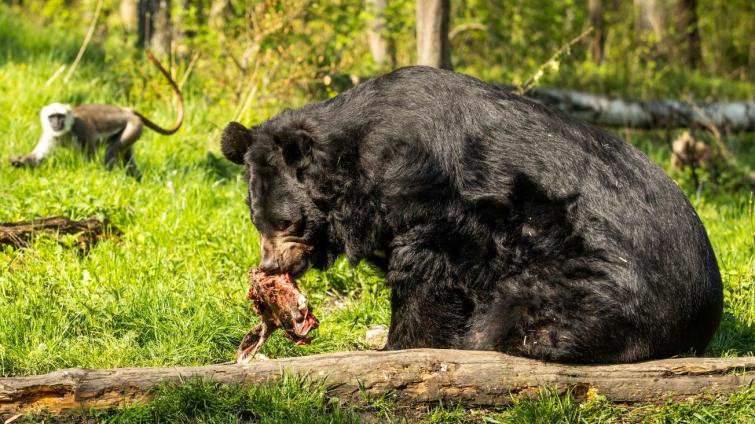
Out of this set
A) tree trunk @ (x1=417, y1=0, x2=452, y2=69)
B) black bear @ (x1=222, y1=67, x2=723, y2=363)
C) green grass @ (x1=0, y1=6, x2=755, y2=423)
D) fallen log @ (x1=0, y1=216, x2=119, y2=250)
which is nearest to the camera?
green grass @ (x1=0, y1=6, x2=755, y2=423)

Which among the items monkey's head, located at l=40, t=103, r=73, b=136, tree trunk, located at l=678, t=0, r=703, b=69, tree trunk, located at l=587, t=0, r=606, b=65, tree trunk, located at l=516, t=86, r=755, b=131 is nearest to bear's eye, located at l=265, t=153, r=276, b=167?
monkey's head, located at l=40, t=103, r=73, b=136

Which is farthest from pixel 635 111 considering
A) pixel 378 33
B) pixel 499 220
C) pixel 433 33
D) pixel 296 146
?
pixel 296 146

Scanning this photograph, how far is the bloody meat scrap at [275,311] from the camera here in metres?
4.82

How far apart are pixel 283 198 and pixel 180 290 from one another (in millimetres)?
1328

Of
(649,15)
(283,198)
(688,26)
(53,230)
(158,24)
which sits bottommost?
(53,230)

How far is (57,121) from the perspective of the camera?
8016mm

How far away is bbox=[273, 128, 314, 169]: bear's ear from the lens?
4.82 m

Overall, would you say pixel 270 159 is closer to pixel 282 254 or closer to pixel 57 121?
pixel 282 254

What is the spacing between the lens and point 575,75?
13922mm

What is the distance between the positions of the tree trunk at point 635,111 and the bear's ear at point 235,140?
6901mm

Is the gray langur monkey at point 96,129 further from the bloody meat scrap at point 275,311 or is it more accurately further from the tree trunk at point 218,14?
the bloody meat scrap at point 275,311

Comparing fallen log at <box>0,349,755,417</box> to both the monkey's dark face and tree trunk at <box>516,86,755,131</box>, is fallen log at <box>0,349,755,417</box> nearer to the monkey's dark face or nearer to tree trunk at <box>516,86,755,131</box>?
the monkey's dark face

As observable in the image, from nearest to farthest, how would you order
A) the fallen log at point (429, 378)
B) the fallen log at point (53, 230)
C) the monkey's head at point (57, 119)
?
1. the fallen log at point (429, 378)
2. the fallen log at point (53, 230)
3. the monkey's head at point (57, 119)

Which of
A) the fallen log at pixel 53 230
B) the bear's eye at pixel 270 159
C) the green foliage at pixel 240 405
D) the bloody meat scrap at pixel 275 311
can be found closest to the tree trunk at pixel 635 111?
the fallen log at pixel 53 230
